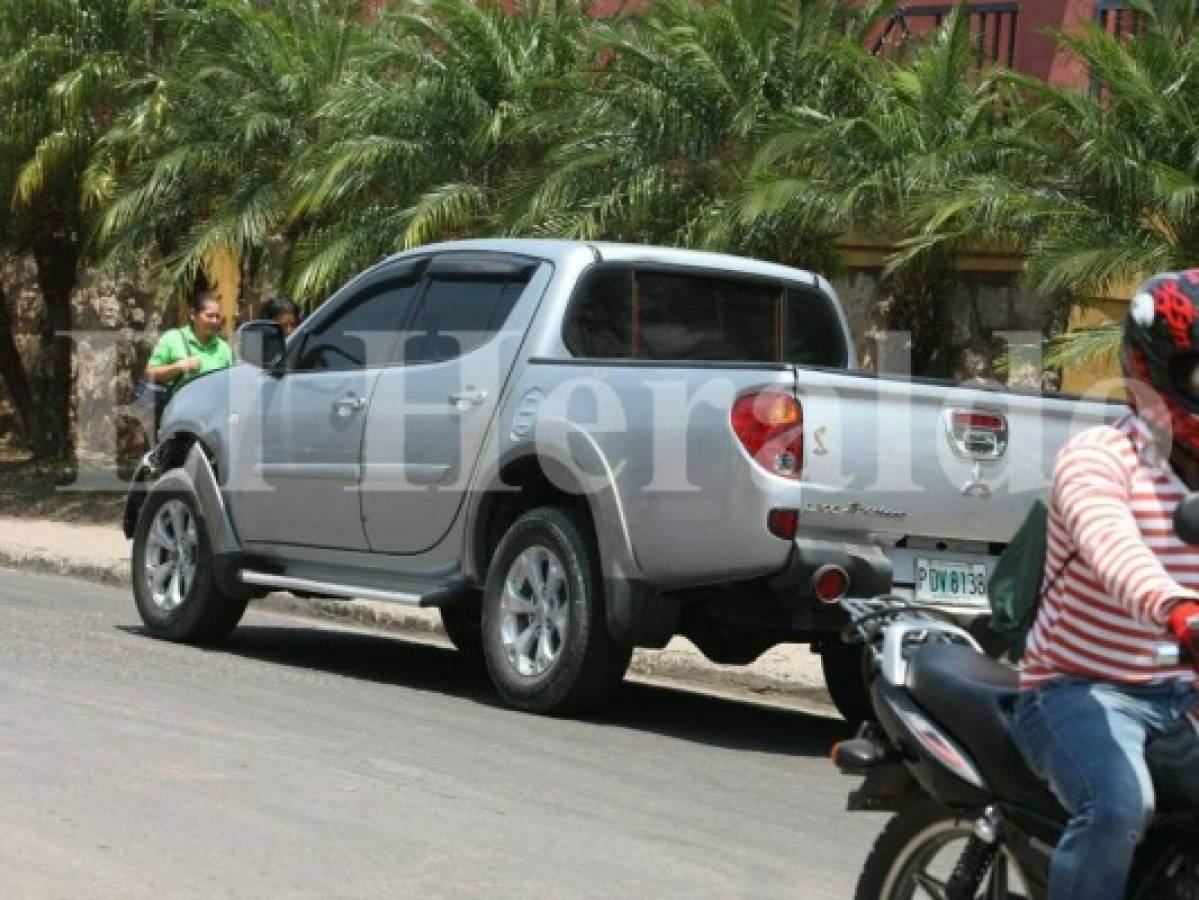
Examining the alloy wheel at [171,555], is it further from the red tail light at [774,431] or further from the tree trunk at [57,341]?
the tree trunk at [57,341]

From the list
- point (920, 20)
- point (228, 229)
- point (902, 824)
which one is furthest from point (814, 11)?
point (902, 824)

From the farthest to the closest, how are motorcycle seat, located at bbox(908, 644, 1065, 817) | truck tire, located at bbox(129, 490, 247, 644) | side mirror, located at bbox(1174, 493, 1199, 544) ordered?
truck tire, located at bbox(129, 490, 247, 644) → motorcycle seat, located at bbox(908, 644, 1065, 817) → side mirror, located at bbox(1174, 493, 1199, 544)

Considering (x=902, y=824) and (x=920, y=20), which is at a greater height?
(x=920, y=20)

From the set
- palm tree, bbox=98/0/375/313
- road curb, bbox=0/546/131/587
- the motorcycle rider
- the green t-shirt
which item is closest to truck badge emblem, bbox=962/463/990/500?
the motorcycle rider

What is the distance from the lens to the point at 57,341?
76.9 feet

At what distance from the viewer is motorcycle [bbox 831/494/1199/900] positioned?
430cm

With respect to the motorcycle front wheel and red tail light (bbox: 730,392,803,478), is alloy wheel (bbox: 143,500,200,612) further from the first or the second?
the motorcycle front wheel

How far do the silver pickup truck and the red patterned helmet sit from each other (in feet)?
14.6

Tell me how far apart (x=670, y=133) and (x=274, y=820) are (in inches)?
397

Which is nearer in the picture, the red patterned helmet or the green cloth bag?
the red patterned helmet

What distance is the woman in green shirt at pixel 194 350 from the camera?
15.1 metres

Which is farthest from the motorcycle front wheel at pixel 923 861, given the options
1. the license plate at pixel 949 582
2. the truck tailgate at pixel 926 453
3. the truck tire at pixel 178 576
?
the truck tire at pixel 178 576

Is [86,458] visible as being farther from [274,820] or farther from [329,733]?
[274,820]

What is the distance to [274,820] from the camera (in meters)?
7.12
